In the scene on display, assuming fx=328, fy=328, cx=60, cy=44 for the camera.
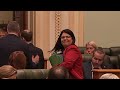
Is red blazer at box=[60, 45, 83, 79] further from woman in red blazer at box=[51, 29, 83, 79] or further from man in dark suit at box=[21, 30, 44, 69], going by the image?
man in dark suit at box=[21, 30, 44, 69]

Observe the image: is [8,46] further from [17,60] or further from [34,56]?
[34,56]

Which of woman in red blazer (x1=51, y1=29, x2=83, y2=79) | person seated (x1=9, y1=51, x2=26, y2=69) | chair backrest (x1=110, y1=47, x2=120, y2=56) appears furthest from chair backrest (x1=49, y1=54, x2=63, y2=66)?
chair backrest (x1=110, y1=47, x2=120, y2=56)

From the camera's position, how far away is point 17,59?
2863 mm

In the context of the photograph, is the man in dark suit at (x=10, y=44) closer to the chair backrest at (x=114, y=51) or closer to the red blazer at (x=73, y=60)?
the red blazer at (x=73, y=60)

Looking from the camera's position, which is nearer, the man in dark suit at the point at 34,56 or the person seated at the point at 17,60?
the person seated at the point at 17,60

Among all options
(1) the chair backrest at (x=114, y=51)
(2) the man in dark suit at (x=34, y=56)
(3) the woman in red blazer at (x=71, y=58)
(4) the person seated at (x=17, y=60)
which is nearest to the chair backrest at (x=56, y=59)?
(3) the woman in red blazer at (x=71, y=58)

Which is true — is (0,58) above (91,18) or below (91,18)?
below

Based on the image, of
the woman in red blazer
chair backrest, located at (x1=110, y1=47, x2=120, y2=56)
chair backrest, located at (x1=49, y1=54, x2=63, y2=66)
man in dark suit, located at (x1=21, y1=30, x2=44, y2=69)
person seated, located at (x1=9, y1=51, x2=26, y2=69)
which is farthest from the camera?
chair backrest, located at (x1=110, y1=47, x2=120, y2=56)

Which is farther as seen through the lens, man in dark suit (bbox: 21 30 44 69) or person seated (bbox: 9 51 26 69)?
man in dark suit (bbox: 21 30 44 69)

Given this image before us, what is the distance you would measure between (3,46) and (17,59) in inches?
13.8

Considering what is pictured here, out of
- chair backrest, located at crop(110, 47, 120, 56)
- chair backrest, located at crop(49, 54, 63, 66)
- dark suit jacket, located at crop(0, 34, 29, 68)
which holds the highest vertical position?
dark suit jacket, located at crop(0, 34, 29, 68)

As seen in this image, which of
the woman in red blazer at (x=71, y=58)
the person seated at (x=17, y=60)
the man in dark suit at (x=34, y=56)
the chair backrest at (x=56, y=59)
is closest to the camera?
the person seated at (x=17, y=60)
